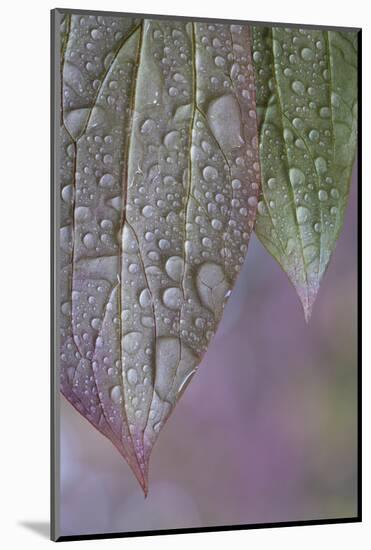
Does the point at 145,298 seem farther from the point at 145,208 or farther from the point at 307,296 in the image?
the point at 307,296

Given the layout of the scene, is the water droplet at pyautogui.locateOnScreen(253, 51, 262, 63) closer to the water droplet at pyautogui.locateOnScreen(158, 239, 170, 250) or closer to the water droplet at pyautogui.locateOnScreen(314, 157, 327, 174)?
the water droplet at pyautogui.locateOnScreen(314, 157, 327, 174)

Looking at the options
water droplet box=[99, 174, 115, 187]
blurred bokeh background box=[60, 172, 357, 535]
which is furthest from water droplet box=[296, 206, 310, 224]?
water droplet box=[99, 174, 115, 187]

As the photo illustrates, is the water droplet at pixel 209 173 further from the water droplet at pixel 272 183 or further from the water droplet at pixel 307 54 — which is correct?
the water droplet at pixel 307 54

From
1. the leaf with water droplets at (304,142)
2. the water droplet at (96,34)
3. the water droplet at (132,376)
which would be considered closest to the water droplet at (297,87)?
the leaf with water droplets at (304,142)

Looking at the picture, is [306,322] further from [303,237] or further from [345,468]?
[345,468]

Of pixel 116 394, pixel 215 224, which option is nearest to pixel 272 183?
pixel 215 224

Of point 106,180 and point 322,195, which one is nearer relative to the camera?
point 106,180
